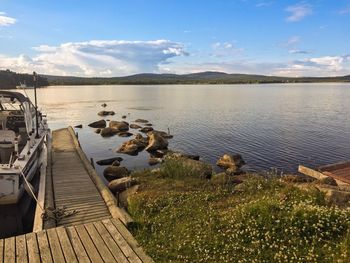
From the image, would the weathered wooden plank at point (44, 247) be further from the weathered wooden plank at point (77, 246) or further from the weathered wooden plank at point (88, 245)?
the weathered wooden plank at point (88, 245)

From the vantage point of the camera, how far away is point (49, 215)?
1081cm

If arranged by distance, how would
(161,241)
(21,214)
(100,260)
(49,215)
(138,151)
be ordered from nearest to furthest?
1. (100,260)
2. (161,241)
3. (49,215)
4. (21,214)
5. (138,151)

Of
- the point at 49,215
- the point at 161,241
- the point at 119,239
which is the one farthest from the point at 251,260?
the point at 49,215

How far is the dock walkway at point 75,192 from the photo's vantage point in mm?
11328

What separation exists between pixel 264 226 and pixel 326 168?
13.3 m

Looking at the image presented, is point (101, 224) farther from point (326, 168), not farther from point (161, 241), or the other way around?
point (326, 168)

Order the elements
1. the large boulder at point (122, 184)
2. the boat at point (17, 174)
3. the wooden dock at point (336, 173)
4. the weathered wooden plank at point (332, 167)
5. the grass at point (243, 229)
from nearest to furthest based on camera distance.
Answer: the grass at point (243, 229) < the boat at point (17, 174) < the large boulder at point (122, 184) < the wooden dock at point (336, 173) < the weathered wooden plank at point (332, 167)

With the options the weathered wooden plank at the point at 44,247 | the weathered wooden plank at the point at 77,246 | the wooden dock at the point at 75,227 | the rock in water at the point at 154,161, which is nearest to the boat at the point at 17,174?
the wooden dock at the point at 75,227

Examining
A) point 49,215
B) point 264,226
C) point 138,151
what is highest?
point 264,226

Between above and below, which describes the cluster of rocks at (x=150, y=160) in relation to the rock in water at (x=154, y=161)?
above

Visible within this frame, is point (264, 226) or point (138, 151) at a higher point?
point (264, 226)

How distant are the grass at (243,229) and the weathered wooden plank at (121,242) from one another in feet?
2.07

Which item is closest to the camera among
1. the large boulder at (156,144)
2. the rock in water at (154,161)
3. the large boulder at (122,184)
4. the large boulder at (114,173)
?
the large boulder at (122,184)

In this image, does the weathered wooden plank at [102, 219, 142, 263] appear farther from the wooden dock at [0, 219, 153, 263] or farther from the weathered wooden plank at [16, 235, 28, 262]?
the weathered wooden plank at [16, 235, 28, 262]
